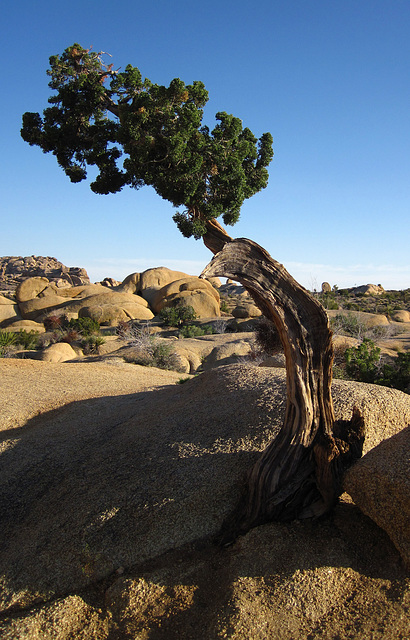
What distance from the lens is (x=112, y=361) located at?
54.0ft

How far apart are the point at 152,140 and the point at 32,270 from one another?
7566cm

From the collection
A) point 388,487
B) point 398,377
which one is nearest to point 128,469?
point 388,487

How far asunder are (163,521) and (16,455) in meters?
3.43

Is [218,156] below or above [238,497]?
above

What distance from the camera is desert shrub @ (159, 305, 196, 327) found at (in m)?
29.2

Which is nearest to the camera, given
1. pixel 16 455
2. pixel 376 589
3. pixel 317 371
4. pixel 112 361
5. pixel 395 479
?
pixel 376 589

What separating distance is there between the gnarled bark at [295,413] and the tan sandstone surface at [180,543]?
228 mm

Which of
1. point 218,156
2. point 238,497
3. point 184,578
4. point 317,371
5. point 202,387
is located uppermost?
point 218,156

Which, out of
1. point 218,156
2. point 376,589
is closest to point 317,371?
point 376,589

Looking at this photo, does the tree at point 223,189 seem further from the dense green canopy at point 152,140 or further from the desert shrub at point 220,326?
the desert shrub at point 220,326

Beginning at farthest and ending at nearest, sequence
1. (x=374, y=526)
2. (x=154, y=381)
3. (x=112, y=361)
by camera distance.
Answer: (x=112, y=361), (x=154, y=381), (x=374, y=526)

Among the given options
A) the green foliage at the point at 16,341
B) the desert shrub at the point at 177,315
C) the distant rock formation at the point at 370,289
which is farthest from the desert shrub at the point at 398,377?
the distant rock formation at the point at 370,289

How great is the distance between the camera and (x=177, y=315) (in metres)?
29.6

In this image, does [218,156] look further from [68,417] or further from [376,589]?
Answer: [68,417]
